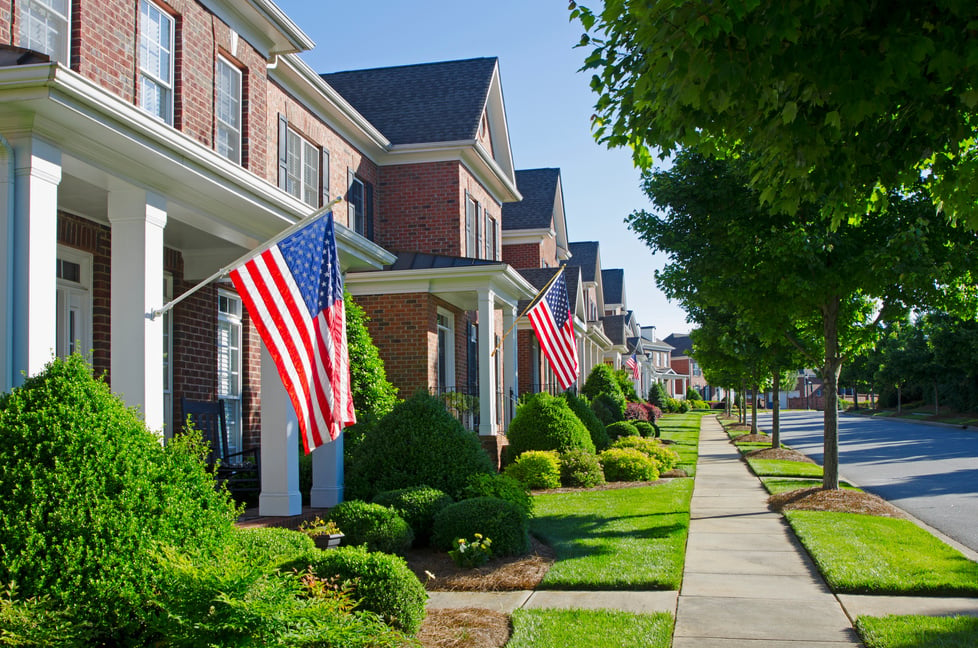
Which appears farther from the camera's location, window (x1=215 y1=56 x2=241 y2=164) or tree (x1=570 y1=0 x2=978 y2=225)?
window (x1=215 y1=56 x2=241 y2=164)

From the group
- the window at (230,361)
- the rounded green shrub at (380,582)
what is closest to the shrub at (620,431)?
the window at (230,361)

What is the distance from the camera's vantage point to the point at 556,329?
53.8 feet

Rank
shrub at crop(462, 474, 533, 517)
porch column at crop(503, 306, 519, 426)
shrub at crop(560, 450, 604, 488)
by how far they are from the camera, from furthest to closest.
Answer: porch column at crop(503, 306, 519, 426) < shrub at crop(560, 450, 604, 488) < shrub at crop(462, 474, 533, 517)

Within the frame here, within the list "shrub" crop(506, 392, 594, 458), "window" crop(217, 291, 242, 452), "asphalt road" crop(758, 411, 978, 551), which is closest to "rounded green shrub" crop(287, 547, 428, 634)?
"window" crop(217, 291, 242, 452)

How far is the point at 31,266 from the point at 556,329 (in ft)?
36.7

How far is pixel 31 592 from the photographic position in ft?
14.6

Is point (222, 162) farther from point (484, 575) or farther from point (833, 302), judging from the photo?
point (833, 302)

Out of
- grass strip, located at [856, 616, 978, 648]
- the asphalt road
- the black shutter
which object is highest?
the black shutter

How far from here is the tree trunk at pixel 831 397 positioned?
13.5 meters

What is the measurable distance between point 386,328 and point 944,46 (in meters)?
13.2

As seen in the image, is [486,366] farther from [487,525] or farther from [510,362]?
[487,525]

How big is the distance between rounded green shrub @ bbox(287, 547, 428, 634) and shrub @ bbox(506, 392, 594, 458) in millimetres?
10566

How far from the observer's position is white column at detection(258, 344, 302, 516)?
9688 mm

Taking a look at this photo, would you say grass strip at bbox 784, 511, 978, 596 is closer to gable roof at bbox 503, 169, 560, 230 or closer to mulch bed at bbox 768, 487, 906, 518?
mulch bed at bbox 768, 487, 906, 518
